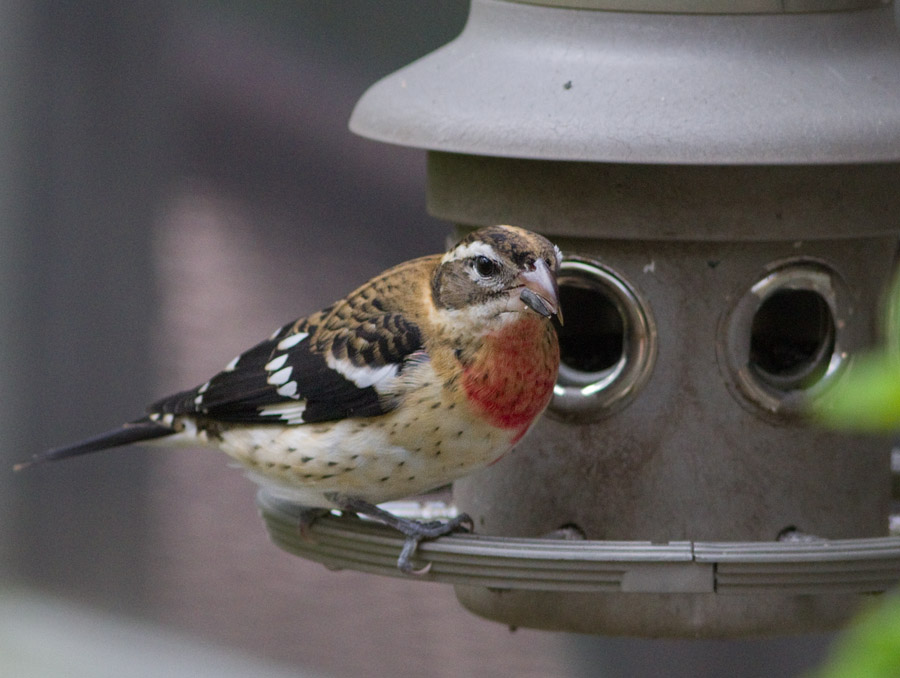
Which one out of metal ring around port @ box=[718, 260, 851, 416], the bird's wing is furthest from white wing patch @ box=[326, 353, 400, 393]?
metal ring around port @ box=[718, 260, 851, 416]

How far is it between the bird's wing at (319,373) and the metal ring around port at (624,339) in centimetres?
46

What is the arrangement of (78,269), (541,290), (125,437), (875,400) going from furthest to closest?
1. (78,269)
2. (125,437)
3. (541,290)
4. (875,400)

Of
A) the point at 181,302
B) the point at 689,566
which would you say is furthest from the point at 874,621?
the point at 181,302

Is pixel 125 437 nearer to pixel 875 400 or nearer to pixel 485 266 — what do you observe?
pixel 485 266

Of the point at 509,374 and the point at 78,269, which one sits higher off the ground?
the point at 78,269

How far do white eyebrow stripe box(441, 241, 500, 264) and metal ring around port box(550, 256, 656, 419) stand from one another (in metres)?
0.37

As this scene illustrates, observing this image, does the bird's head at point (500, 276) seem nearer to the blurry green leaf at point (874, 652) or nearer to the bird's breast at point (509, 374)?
the bird's breast at point (509, 374)

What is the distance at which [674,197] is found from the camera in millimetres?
2922

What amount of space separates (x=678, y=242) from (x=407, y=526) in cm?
87

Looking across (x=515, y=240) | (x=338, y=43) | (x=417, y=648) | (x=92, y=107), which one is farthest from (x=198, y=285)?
(x=515, y=240)

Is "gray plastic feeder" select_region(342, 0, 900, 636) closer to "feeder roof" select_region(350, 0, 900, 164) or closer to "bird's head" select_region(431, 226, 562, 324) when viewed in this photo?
"feeder roof" select_region(350, 0, 900, 164)

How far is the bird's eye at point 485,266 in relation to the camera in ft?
8.64

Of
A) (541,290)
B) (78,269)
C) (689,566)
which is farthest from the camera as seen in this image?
(78,269)

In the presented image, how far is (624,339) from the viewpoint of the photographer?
3.08 m
